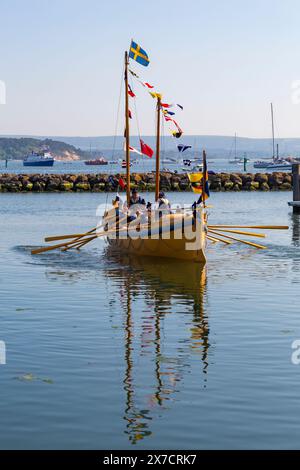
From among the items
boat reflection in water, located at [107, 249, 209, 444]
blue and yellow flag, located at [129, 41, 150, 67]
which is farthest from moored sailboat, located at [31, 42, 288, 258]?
boat reflection in water, located at [107, 249, 209, 444]

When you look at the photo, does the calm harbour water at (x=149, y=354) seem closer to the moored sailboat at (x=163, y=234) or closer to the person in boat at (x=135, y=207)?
the moored sailboat at (x=163, y=234)

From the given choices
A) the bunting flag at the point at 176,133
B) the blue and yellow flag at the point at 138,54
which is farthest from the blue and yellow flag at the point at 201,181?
the blue and yellow flag at the point at 138,54

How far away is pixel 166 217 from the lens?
30.1m

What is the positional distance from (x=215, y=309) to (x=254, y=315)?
140 centimetres

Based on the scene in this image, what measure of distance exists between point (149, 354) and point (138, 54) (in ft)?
70.2

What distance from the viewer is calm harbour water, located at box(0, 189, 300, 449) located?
11875mm

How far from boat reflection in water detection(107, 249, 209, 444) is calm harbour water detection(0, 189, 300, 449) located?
34mm

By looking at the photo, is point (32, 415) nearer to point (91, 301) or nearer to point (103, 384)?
point (103, 384)

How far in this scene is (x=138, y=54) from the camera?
35031 mm

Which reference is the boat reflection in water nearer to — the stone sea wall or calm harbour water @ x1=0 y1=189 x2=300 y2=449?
calm harbour water @ x1=0 y1=189 x2=300 y2=449

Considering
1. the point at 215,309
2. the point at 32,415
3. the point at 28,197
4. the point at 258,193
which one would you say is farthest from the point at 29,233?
the point at 258,193

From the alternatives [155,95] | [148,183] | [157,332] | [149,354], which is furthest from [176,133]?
[148,183]

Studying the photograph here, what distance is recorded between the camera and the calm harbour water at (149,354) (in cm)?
1188

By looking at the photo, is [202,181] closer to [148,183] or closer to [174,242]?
[174,242]
